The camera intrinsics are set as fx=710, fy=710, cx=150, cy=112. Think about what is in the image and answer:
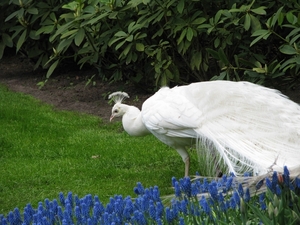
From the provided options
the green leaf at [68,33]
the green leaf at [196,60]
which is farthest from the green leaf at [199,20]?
the green leaf at [68,33]

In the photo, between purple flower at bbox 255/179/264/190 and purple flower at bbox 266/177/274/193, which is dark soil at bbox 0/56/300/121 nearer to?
purple flower at bbox 255/179/264/190

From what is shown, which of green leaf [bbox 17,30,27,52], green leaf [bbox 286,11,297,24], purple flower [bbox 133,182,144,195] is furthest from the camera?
green leaf [bbox 17,30,27,52]

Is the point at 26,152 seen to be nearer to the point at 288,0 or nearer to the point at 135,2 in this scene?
the point at 135,2

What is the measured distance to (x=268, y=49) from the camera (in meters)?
8.53

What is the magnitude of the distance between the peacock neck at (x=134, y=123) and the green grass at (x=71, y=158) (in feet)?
1.57

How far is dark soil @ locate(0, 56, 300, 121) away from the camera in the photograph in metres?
9.13

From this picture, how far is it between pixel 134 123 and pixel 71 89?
3.62m

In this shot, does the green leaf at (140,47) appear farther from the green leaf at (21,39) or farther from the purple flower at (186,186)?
the purple flower at (186,186)

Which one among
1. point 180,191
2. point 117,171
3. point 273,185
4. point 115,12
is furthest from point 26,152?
point 273,185

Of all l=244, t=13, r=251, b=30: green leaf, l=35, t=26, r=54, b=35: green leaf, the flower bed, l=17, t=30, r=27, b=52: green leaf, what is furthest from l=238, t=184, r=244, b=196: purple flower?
l=17, t=30, r=27, b=52: green leaf

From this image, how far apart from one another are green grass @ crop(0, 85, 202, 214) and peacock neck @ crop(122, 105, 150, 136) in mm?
478

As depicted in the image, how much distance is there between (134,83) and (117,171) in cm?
257

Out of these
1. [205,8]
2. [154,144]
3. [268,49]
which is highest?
[205,8]

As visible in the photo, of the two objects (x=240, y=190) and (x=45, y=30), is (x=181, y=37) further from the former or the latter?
(x=240, y=190)
